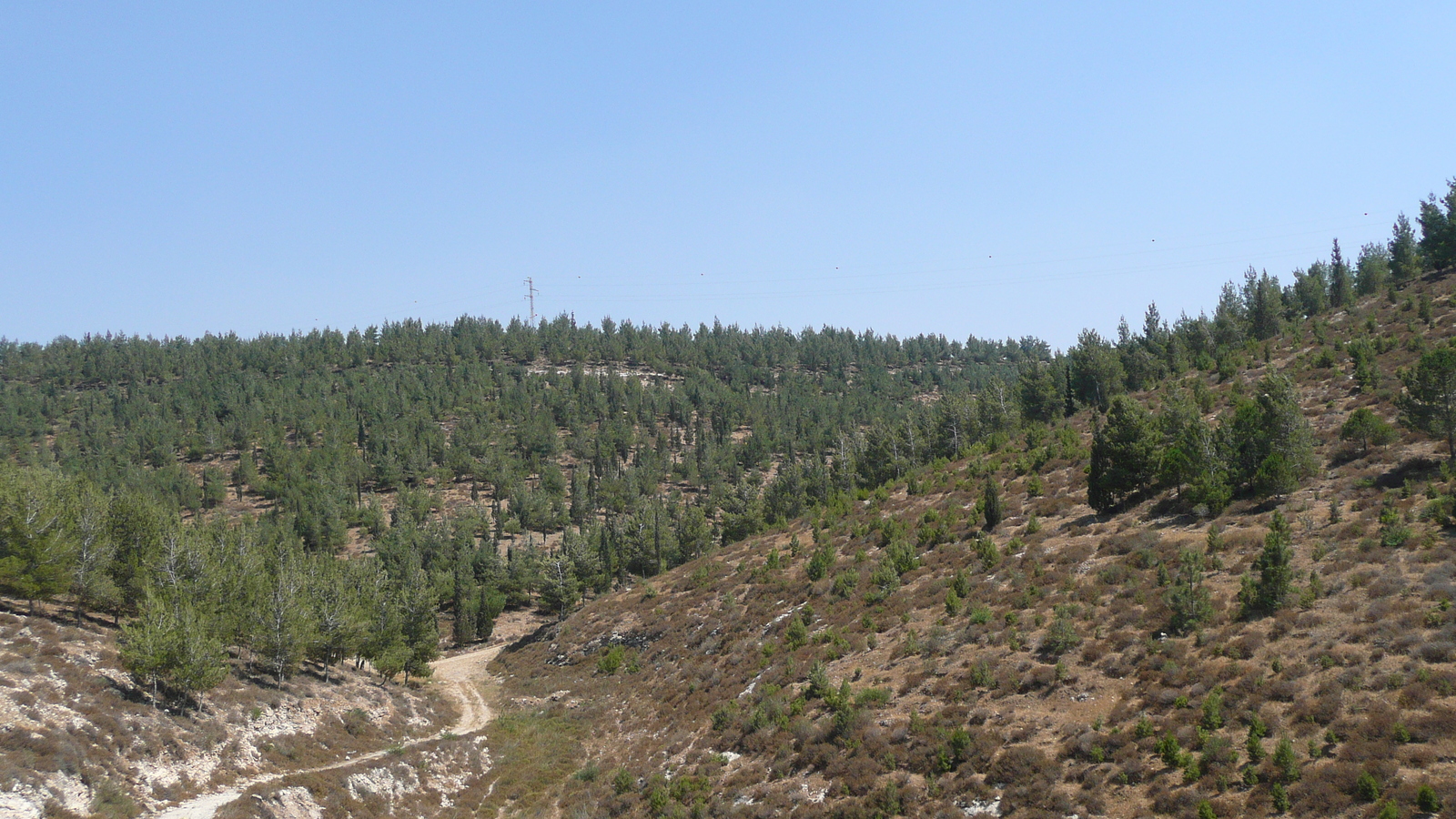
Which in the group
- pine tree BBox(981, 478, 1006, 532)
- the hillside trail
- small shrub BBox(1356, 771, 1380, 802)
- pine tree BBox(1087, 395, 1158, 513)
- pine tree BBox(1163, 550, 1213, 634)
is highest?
pine tree BBox(1087, 395, 1158, 513)

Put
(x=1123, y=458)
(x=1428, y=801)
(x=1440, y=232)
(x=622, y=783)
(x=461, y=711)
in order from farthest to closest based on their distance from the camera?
(x=1440, y=232)
(x=461, y=711)
(x=1123, y=458)
(x=622, y=783)
(x=1428, y=801)

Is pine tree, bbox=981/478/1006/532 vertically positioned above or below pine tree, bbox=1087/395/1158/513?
below

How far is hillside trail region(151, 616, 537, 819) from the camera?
99.2 feet

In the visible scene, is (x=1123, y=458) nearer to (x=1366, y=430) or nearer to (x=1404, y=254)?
(x=1366, y=430)

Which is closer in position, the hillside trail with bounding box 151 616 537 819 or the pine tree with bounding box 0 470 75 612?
the hillside trail with bounding box 151 616 537 819

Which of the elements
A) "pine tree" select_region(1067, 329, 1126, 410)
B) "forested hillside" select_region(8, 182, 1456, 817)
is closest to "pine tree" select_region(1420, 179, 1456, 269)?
"forested hillside" select_region(8, 182, 1456, 817)

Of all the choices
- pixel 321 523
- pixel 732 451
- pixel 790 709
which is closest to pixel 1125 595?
pixel 790 709

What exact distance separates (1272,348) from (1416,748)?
68.7 metres

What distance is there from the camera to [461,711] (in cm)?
5341

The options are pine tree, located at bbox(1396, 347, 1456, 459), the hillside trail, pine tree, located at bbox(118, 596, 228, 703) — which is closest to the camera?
the hillside trail

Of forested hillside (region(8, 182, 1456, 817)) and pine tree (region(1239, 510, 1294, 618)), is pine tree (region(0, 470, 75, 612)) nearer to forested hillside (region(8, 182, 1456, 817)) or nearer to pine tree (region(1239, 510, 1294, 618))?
forested hillside (region(8, 182, 1456, 817))

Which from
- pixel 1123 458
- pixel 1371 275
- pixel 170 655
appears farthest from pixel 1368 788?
pixel 1371 275

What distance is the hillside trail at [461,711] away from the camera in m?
30.2

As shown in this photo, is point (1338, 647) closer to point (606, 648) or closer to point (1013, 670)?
point (1013, 670)
